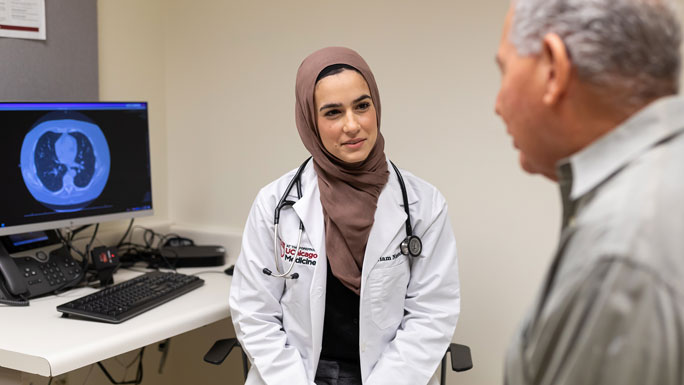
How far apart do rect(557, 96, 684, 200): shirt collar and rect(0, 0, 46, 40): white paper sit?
200 centimetres

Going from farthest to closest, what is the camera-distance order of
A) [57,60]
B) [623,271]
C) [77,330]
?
[57,60] → [77,330] → [623,271]

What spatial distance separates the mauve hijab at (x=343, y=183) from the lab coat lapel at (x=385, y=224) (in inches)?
0.8

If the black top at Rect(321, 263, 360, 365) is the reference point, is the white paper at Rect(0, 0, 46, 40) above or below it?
above

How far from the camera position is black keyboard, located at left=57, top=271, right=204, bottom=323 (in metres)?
1.82

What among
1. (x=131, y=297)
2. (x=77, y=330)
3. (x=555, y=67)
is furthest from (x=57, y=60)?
(x=555, y=67)

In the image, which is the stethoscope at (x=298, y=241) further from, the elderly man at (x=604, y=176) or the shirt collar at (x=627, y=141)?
the shirt collar at (x=627, y=141)

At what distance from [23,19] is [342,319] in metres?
1.42

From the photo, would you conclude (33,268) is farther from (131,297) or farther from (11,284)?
(131,297)

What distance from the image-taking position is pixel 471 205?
225 centimetres

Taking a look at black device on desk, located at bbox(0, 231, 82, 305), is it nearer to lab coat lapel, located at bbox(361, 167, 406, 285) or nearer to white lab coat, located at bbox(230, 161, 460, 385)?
white lab coat, located at bbox(230, 161, 460, 385)

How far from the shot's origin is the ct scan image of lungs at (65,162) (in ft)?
6.62

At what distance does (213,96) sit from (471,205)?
1.15 metres

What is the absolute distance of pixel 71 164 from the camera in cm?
212

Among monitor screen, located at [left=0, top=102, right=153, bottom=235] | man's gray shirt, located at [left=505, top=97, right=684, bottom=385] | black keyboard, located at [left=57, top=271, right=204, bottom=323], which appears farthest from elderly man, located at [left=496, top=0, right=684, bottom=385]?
monitor screen, located at [left=0, top=102, right=153, bottom=235]
